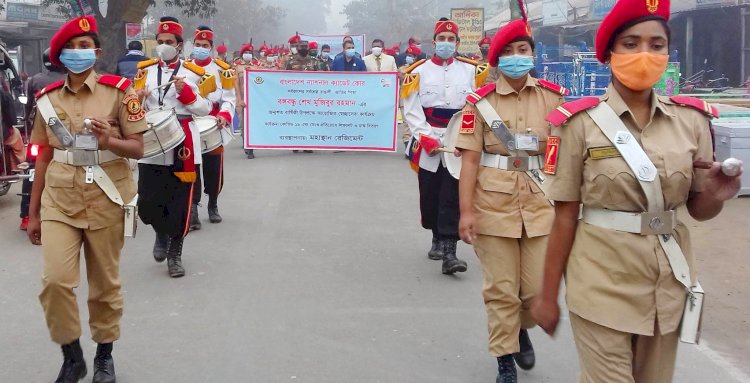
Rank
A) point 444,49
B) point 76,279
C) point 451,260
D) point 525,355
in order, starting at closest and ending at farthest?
point 76,279
point 525,355
point 444,49
point 451,260

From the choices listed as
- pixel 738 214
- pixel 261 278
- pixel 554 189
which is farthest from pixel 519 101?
pixel 738 214

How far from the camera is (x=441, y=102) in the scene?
711 cm

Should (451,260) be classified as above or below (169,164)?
below

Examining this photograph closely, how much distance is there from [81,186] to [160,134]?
3.78ft

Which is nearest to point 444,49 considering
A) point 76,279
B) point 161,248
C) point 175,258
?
point 175,258

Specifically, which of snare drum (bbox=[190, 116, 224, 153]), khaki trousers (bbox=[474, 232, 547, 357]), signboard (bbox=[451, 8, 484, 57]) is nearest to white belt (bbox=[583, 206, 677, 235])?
khaki trousers (bbox=[474, 232, 547, 357])

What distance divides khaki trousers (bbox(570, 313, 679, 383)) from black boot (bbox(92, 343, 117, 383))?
8.98 feet

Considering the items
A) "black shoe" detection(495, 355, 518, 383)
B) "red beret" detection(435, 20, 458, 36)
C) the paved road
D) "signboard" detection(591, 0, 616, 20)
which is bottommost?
the paved road

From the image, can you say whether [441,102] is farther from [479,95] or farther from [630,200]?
[630,200]

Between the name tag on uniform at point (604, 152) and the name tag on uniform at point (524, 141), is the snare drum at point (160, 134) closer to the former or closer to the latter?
the name tag on uniform at point (524, 141)

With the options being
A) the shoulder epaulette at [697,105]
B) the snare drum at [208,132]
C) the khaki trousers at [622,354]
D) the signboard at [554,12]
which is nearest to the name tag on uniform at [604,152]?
the shoulder epaulette at [697,105]

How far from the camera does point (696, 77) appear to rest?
24656 millimetres

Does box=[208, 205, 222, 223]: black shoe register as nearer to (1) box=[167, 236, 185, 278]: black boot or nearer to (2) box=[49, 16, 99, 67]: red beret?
(1) box=[167, 236, 185, 278]: black boot

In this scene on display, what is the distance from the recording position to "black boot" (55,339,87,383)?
4.77 meters
